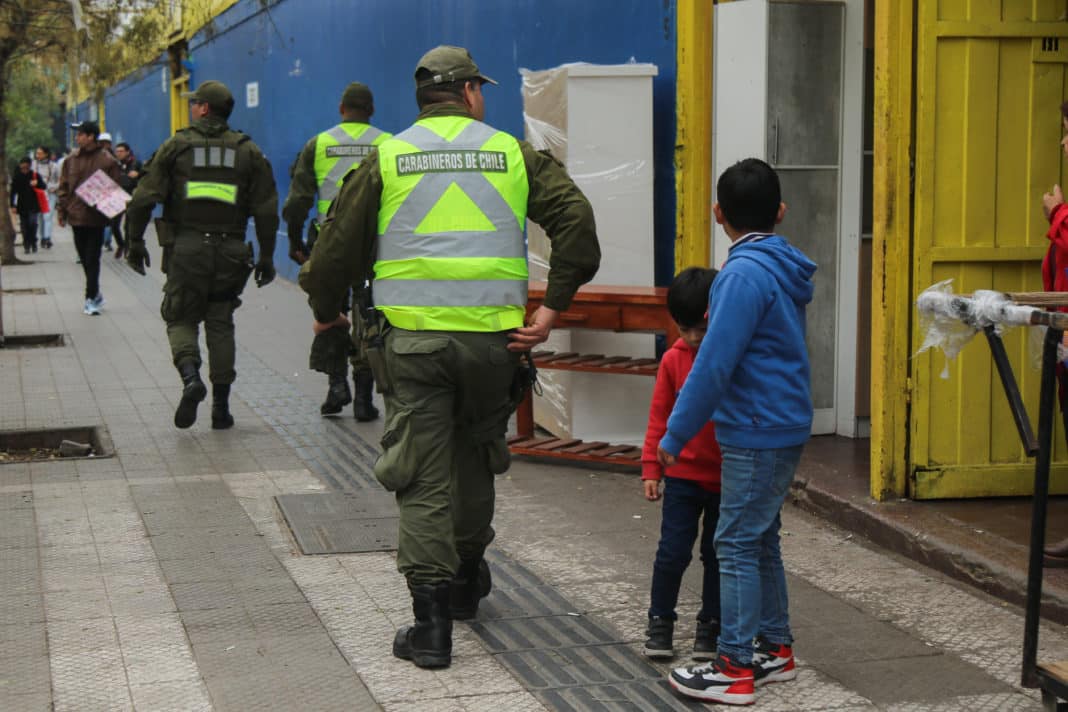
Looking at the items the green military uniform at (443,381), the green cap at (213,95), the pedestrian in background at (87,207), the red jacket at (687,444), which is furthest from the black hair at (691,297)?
the pedestrian in background at (87,207)

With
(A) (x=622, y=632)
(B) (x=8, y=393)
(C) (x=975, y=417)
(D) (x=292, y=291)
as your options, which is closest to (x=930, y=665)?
(A) (x=622, y=632)

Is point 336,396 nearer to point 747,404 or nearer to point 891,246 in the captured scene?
point 891,246

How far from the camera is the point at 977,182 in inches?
254

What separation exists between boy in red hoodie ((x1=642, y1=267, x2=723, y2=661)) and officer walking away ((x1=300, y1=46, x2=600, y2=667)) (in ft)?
1.58

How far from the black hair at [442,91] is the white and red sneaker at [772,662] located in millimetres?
2065

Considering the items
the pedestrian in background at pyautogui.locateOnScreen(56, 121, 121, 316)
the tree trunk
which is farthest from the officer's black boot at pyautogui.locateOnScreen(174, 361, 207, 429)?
the tree trunk

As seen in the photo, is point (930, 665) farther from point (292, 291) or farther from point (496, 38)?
A: point (292, 291)

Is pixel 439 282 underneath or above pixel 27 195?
underneath

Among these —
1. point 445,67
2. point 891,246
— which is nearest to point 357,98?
point 891,246

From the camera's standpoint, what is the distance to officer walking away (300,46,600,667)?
482cm

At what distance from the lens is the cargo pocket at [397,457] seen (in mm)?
4793

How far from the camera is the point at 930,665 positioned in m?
4.86

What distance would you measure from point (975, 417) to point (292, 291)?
42.8ft

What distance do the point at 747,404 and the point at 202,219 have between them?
5280mm
